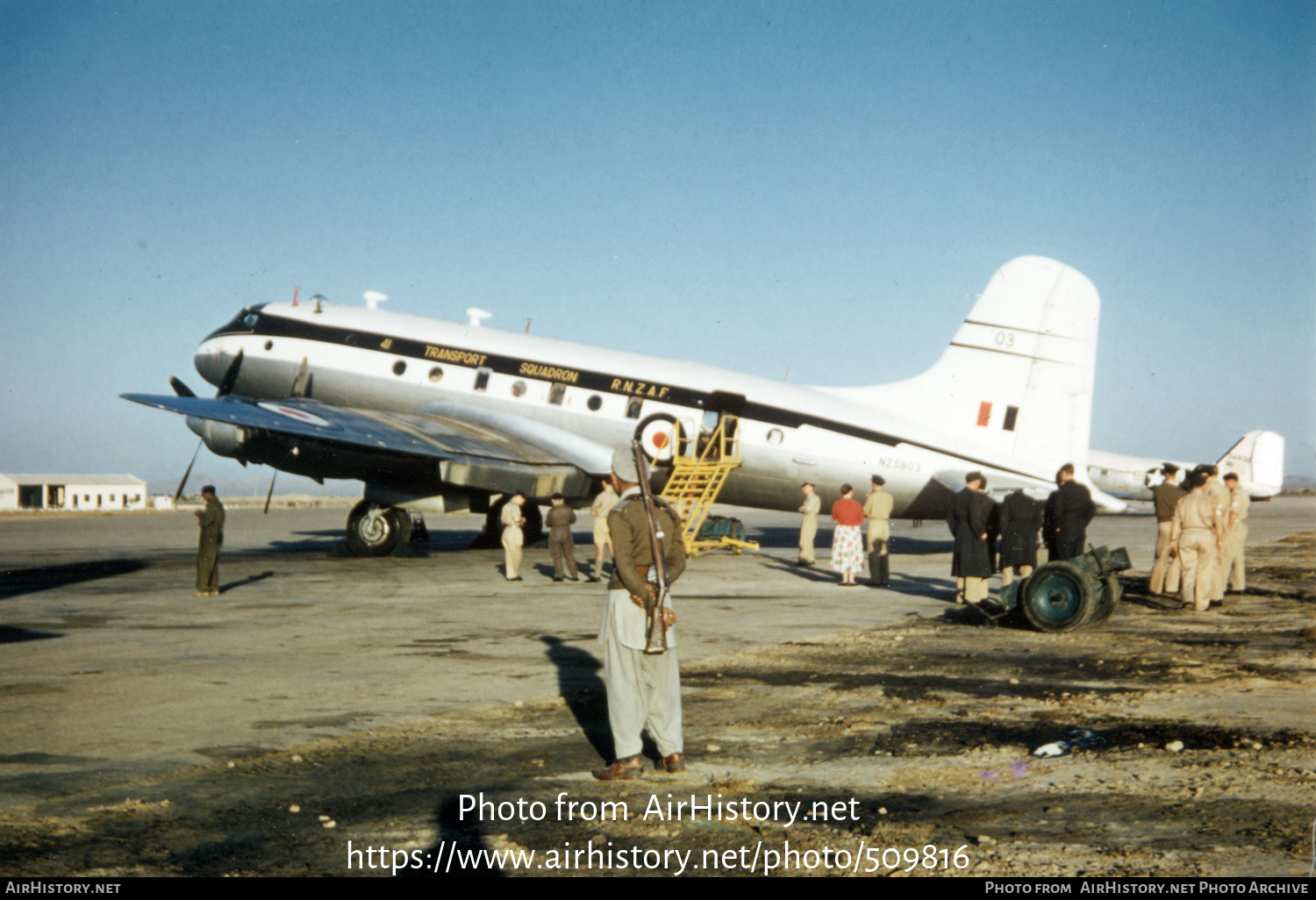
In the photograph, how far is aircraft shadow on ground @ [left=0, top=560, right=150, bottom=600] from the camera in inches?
685

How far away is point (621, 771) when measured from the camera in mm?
6438

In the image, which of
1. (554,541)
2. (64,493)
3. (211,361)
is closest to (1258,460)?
(554,541)

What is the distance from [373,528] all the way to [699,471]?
23.7 ft

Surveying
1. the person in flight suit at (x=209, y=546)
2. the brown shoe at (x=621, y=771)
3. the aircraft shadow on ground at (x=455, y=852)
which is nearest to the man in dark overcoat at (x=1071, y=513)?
the brown shoe at (x=621, y=771)

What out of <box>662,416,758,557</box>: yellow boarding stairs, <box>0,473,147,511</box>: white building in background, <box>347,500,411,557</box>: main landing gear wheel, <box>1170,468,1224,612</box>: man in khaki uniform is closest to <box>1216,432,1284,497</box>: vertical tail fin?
<box>662,416,758,557</box>: yellow boarding stairs

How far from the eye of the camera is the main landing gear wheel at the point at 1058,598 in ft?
41.3

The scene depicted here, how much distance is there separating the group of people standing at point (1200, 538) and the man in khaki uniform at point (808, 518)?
7456 mm

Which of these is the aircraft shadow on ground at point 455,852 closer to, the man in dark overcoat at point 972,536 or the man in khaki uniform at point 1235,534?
the man in dark overcoat at point 972,536

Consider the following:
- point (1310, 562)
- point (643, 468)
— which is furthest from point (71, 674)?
point (1310, 562)

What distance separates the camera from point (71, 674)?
384 inches

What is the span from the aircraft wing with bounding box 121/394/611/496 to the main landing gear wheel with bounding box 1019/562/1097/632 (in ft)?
39.2

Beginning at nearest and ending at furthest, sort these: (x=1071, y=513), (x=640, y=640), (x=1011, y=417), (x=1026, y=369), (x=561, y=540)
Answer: (x=640, y=640) < (x=1071, y=513) < (x=561, y=540) < (x=1026, y=369) < (x=1011, y=417)

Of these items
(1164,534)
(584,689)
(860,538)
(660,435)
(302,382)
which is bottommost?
(584,689)

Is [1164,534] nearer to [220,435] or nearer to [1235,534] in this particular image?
[1235,534]
